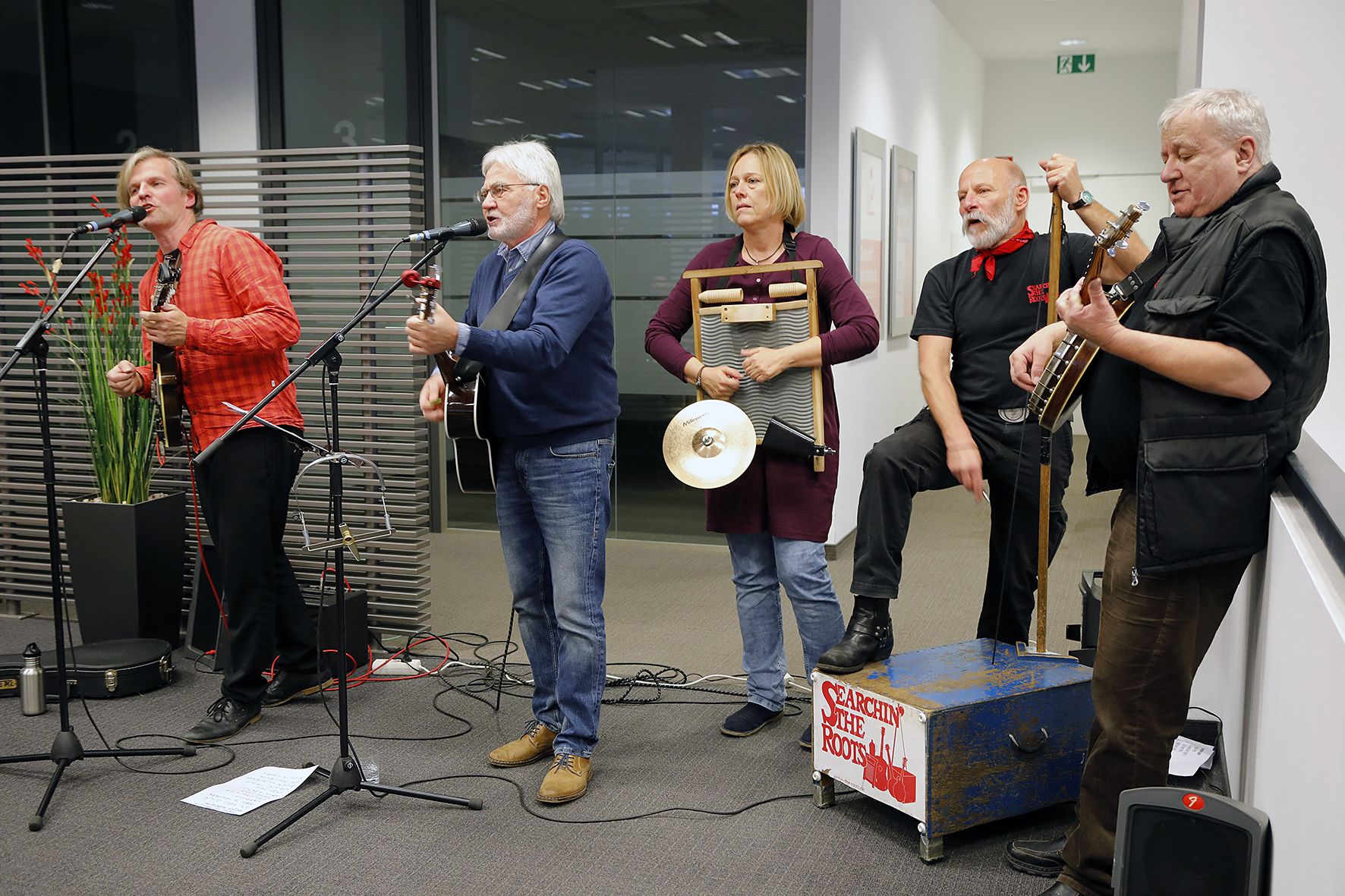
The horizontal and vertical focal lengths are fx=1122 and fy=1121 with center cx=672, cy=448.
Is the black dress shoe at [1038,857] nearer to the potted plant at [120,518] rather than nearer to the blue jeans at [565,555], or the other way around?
the blue jeans at [565,555]

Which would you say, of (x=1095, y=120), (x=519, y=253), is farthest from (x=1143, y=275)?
(x=1095, y=120)

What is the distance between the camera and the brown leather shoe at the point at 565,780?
2680 mm

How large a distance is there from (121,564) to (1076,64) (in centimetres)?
858

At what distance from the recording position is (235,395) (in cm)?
321

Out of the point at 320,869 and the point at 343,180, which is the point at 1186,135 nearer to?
the point at 320,869

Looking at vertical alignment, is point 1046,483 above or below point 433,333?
below

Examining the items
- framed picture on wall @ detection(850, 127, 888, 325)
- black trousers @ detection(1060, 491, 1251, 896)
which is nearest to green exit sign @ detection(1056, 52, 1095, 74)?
framed picture on wall @ detection(850, 127, 888, 325)

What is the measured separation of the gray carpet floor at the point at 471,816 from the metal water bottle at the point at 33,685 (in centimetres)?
6

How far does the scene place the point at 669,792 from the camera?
2.77 m

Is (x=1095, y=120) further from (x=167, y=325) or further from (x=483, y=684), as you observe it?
(x=167, y=325)

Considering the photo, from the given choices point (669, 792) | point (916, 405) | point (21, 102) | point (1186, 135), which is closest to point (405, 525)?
point (669, 792)

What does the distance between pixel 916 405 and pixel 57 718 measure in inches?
243

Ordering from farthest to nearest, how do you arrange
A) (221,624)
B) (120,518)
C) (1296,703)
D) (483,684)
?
(120,518)
(221,624)
(483,684)
(1296,703)

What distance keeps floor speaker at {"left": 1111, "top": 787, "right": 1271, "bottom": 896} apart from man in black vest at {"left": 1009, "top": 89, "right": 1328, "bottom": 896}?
32 cm
